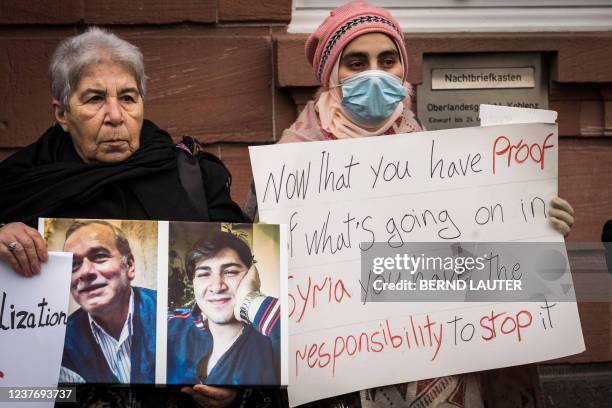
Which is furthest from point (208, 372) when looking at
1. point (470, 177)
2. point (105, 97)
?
point (470, 177)

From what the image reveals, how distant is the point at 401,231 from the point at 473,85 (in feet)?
7.46

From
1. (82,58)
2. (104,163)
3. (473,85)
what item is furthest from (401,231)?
(473,85)

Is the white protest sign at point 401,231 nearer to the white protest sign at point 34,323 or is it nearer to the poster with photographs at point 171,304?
the poster with photographs at point 171,304

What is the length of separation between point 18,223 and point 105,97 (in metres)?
0.47

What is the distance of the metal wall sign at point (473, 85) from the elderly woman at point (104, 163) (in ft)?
7.74

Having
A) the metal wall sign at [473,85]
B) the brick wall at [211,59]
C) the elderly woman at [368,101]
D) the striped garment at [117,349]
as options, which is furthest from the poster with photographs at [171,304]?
the metal wall sign at [473,85]

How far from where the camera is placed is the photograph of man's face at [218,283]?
2689 millimetres

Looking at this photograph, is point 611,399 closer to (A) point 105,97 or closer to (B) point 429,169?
(B) point 429,169

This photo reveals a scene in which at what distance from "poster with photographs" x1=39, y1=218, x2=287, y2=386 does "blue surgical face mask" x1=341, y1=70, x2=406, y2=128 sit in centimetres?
61

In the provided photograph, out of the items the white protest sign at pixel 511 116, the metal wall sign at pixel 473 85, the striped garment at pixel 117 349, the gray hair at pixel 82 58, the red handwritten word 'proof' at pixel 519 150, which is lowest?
the striped garment at pixel 117 349

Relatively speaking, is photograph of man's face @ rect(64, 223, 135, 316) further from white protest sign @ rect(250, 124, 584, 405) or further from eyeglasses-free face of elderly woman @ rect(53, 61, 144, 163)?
white protest sign @ rect(250, 124, 584, 405)

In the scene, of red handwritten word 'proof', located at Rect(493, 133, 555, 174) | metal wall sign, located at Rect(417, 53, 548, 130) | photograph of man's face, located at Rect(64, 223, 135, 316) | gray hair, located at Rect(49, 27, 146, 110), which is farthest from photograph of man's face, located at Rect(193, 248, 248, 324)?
metal wall sign, located at Rect(417, 53, 548, 130)

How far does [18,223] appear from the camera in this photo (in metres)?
2.65

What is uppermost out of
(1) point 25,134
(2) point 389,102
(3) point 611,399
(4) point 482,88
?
(4) point 482,88
